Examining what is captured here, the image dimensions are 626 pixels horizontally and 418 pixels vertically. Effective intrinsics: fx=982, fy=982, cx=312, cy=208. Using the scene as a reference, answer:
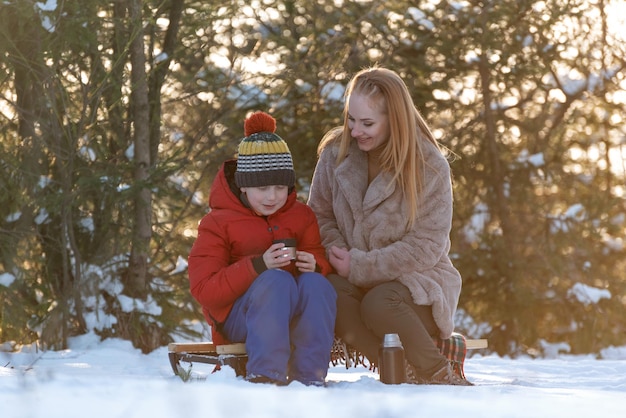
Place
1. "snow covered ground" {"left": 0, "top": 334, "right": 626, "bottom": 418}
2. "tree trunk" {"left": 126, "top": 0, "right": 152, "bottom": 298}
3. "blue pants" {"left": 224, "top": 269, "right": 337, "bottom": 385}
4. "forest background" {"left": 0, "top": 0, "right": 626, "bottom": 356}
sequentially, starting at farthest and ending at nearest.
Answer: "tree trunk" {"left": 126, "top": 0, "right": 152, "bottom": 298} → "forest background" {"left": 0, "top": 0, "right": 626, "bottom": 356} → "blue pants" {"left": 224, "top": 269, "right": 337, "bottom": 385} → "snow covered ground" {"left": 0, "top": 334, "right": 626, "bottom": 418}

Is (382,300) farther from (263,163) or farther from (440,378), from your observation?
(263,163)

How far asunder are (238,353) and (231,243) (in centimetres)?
45

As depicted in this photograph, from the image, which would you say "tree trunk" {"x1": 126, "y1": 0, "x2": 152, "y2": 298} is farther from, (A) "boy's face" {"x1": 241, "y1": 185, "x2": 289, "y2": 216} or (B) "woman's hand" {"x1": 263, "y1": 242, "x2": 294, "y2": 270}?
(B) "woman's hand" {"x1": 263, "y1": 242, "x2": 294, "y2": 270}

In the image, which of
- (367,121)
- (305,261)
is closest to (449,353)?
(305,261)

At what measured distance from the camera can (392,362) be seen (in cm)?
382

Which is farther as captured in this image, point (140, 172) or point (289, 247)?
point (140, 172)

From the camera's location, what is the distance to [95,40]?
6379 mm

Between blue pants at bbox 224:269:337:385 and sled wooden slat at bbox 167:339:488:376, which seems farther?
sled wooden slat at bbox 167:339:488:376

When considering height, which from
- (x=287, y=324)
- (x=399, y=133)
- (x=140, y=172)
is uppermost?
(x=140, y=172)

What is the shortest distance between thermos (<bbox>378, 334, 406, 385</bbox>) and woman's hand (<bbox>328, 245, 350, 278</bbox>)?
0.42 metres

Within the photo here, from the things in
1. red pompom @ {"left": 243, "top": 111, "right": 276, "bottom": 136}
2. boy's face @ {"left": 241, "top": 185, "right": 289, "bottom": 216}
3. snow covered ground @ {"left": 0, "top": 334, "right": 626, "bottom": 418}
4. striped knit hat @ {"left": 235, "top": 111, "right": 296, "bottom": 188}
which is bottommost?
snow covered ground @ {"left": 0, "top": 334, "right": 626, "bottom": 418}

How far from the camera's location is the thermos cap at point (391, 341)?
3.86 metres

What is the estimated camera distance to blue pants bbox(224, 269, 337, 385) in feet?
12.1

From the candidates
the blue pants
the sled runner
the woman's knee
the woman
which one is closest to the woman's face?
the woman
